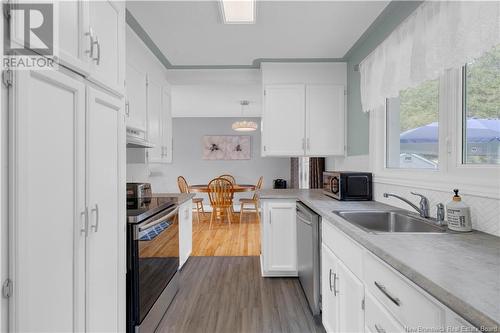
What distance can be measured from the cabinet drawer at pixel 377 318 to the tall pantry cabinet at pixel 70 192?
3.88 feet

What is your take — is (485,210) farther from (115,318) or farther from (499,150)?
(115,318)

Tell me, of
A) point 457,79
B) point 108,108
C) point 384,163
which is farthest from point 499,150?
point 108,108

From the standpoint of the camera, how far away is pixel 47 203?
92 cm

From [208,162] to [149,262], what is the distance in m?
5.18

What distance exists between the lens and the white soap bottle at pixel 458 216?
1311mm

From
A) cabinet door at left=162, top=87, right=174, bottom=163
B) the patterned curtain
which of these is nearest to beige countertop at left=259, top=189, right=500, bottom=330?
cabinet door at left=162, top=87, right=174, bottom=163

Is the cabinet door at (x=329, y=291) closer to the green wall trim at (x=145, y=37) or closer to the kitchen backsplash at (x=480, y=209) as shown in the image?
the kitchen backsplash at (x=480, y=209)

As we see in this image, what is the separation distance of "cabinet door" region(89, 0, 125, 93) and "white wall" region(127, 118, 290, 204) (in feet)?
18.0

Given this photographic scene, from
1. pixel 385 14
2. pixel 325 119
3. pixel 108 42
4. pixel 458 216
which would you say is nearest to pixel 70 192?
pixel 108 42

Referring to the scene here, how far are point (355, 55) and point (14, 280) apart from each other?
3042 millimetres

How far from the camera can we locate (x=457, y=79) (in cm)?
153

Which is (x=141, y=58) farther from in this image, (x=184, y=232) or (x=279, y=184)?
(x=279, y=184)

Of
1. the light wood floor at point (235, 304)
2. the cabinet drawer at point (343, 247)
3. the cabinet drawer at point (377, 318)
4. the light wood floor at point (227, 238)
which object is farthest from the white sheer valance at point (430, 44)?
the light wood floor at point (227, 238)

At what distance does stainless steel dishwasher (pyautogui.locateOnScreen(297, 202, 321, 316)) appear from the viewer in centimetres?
203
